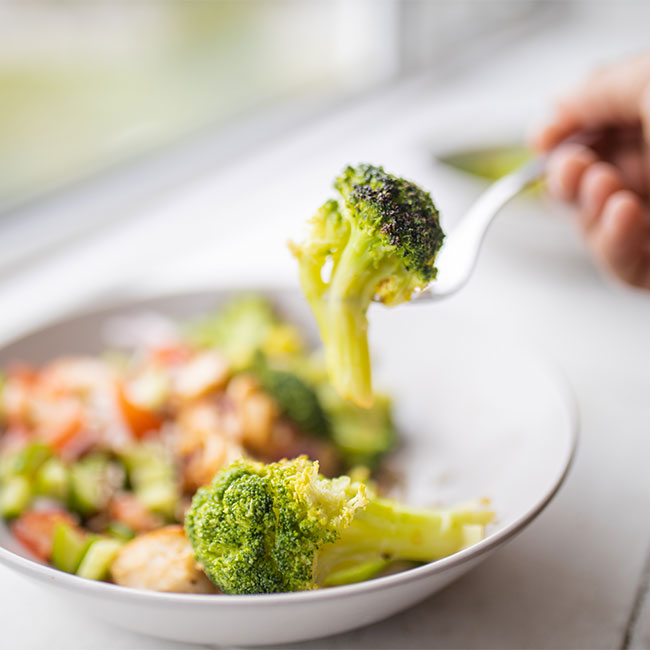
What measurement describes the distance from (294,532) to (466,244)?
0.42m

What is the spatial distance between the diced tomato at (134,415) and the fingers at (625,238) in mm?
676

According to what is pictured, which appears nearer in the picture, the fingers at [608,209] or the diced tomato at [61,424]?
the diced tomato at [61,424]

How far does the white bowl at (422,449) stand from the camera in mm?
554

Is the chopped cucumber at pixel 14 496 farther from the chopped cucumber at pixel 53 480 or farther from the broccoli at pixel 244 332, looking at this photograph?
the broccoli at pixel 244 332

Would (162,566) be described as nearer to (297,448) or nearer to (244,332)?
A: (297,448)

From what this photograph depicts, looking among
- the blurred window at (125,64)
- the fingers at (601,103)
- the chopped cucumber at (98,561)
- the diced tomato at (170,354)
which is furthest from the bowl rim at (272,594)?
the blurred window at (125,64)

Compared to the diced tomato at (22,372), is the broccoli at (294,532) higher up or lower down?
lower down

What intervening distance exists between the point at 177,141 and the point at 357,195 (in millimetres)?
1440

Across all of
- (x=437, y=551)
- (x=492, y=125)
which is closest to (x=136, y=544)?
(x=437, y=551)

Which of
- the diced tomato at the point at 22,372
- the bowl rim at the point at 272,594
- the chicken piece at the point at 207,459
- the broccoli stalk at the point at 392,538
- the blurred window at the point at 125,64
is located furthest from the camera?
the blurred window at the point at 125,64

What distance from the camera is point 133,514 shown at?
0.84 metres

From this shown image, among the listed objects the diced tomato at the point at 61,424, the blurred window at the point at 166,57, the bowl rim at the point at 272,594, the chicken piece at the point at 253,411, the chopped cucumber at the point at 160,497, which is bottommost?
the bowl rim at the point at 272,594

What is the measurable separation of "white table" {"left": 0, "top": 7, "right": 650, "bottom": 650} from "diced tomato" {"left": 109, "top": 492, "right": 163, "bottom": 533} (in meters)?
0.12

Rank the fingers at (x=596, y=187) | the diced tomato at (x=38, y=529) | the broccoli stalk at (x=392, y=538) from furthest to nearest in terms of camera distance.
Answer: the fingers at (x=596, y=187), the diced tomato at (x=38, y=529), the broccoli stalk at (x=392, y=538)
